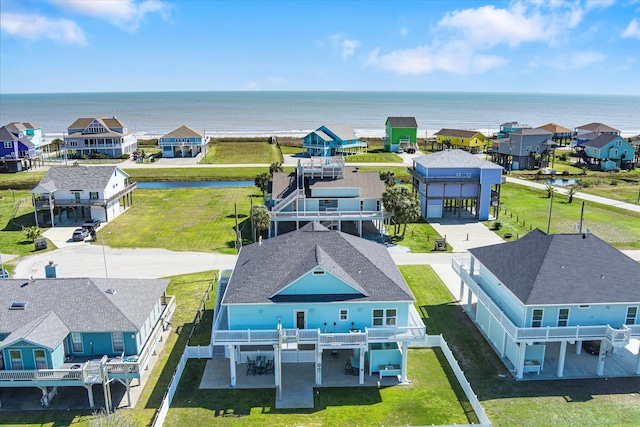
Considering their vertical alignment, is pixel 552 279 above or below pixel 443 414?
above

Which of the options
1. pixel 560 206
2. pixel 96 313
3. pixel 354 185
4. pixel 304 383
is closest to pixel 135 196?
pixel 354 185

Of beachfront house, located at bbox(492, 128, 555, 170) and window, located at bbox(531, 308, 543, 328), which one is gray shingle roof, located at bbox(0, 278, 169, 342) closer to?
window, located at bbox(531, 308, 543, 328)

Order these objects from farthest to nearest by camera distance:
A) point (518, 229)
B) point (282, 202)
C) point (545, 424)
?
point (518, 229), point (282, 202), point (545, 424)

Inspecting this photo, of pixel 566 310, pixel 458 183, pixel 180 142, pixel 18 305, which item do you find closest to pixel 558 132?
pixel 458 183

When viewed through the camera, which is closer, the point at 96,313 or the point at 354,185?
the point at 96,313

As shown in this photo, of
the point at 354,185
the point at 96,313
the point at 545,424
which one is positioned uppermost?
the point at 354,185

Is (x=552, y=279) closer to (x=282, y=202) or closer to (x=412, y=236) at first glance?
(x=412, y=236)

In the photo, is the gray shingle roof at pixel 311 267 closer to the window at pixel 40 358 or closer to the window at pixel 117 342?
the window at pixel 117 342
